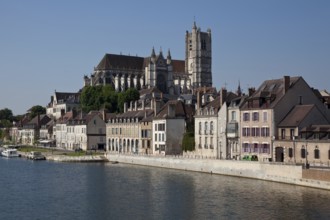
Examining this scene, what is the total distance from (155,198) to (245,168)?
15.2 metres

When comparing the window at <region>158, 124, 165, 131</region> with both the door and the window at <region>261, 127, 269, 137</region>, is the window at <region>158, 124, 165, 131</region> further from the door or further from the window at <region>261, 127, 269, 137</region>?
the door

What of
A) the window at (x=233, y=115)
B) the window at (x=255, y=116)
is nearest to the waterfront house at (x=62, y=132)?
the window at (x=233, y=115)

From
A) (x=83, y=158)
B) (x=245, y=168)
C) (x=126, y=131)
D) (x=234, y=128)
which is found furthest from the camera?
(x=126, y=131)

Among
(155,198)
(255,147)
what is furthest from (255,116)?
(155,198)

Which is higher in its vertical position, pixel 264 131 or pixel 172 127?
pixel 172 127

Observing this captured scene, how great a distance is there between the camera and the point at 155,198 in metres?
47.4

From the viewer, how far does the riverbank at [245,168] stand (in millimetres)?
51688

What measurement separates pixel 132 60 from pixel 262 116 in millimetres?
128764

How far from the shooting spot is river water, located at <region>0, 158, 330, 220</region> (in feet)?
132

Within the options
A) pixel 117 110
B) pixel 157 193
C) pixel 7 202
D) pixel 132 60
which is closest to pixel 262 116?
pixel 157 193

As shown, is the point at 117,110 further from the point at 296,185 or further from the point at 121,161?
the point at 296,185

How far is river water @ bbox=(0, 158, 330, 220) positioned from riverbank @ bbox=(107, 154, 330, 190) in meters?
1.00

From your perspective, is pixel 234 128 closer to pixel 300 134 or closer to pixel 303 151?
pixel 300 134

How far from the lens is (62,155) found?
99.3 metres
